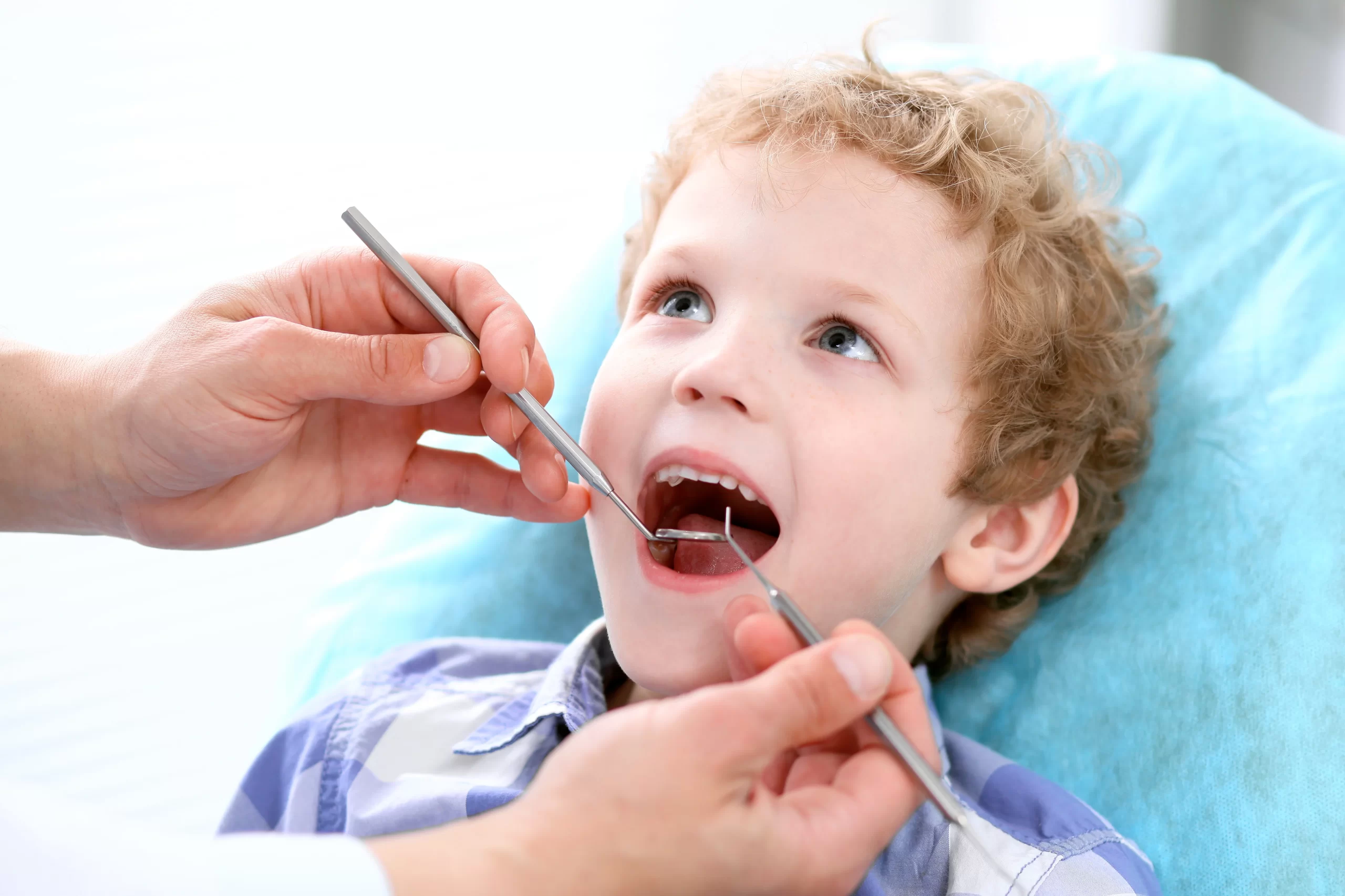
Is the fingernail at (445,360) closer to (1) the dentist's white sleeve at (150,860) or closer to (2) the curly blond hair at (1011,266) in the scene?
(2) the curly blond hair at (1011,266)

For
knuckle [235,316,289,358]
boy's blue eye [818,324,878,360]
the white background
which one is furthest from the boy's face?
the white background

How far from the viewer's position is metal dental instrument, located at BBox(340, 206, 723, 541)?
1058 mm

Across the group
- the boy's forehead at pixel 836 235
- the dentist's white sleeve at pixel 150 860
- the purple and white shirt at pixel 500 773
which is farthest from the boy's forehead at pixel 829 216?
the dentist's white sleeve at pixel 150 860

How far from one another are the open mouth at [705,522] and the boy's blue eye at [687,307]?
17 cm

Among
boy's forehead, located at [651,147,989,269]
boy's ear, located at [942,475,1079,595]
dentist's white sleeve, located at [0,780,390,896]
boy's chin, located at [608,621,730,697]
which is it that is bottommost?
boy's ear, located at [942,475,1079,595]

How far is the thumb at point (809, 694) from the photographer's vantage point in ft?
2.43

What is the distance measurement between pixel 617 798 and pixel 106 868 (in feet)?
0.96

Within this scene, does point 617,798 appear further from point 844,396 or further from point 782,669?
point 844,396

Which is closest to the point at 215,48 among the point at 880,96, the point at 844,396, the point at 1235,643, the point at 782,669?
the point at 880,96

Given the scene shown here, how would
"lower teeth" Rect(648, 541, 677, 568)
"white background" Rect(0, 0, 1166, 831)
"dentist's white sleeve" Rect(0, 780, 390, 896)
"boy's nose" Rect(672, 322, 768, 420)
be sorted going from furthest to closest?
"white background" Rect(0, 0, 1166, 831) < "lower teeth" Rect(648, 541, 677, 568) < "boy's nose" Rect(672, 322, 768, 420) < "dentist's white sleeve" Rect(0, 780, 390, 896)

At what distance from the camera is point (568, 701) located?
49.3 inches

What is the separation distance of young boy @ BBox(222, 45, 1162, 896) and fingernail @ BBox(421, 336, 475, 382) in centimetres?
15

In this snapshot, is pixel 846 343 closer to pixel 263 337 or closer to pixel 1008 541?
pixel 1008 541

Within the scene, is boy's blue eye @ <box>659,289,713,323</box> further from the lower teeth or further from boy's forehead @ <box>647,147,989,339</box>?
the lower teeth
